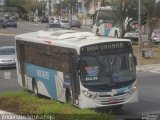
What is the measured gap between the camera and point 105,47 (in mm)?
18219

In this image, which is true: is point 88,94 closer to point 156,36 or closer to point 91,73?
point 91,73

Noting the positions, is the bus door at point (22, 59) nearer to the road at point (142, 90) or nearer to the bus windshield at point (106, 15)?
the road at point (142, 90)

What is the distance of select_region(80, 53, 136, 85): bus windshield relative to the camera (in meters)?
17.8

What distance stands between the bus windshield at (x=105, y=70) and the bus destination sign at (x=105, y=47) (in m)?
0.22

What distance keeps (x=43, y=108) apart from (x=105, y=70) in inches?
175

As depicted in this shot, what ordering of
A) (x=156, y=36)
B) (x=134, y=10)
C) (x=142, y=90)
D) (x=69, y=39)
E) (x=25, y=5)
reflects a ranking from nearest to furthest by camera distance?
(x=69, y=39)
(x=142, y=90)
(x=134, y=10)
(x=156, y=36)
(x=25, y=5)

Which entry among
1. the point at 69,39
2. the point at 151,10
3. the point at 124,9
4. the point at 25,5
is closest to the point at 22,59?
the point at 69,39

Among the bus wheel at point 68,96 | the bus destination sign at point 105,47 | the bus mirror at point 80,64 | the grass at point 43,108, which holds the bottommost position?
the bus wheel at point 68,96

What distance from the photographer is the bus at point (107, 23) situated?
164ft

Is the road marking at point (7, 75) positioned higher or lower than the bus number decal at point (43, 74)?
lower

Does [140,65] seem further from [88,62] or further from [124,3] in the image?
[88,62]

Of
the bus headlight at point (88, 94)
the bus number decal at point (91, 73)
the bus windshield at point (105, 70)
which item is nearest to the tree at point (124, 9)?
the bus windshield at point (105, 70)

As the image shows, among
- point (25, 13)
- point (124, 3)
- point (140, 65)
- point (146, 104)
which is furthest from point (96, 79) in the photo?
point (25, 13)

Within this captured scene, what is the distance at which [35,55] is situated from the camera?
22078mm
